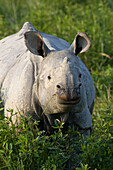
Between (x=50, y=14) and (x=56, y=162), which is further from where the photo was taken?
(x=50, y=14)

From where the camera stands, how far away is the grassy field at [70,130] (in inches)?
122

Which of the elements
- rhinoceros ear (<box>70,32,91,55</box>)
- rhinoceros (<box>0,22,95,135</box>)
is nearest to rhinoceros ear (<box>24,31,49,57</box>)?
rhinoceros (<box>0,22,95,135</box>)

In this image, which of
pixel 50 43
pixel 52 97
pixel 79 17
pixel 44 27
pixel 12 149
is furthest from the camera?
pixel 79 17

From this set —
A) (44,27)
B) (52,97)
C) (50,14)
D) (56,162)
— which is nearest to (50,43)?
(52,97)

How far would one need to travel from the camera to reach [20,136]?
3064mm

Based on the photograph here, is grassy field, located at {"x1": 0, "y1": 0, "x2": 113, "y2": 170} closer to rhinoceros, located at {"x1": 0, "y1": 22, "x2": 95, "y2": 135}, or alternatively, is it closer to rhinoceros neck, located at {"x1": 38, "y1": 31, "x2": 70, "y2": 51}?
rhinoceros, located at {"x1": 0, "y1": 22, "x2": 95, "y2": 135}

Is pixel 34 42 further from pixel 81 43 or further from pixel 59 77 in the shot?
pixel 59 77

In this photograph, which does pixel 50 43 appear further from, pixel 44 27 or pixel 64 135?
pixel 44 27

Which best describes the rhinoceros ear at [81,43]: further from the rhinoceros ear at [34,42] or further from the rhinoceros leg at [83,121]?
the rhinoceros leg at [83,121]

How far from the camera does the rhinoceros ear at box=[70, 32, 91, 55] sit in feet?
10.8

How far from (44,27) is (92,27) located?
87 centimetres

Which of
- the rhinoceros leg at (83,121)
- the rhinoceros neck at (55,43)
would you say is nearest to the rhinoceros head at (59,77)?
the rhinoceros leg at (83,121)

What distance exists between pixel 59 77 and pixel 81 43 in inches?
23.3

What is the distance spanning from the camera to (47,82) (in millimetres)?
3008
